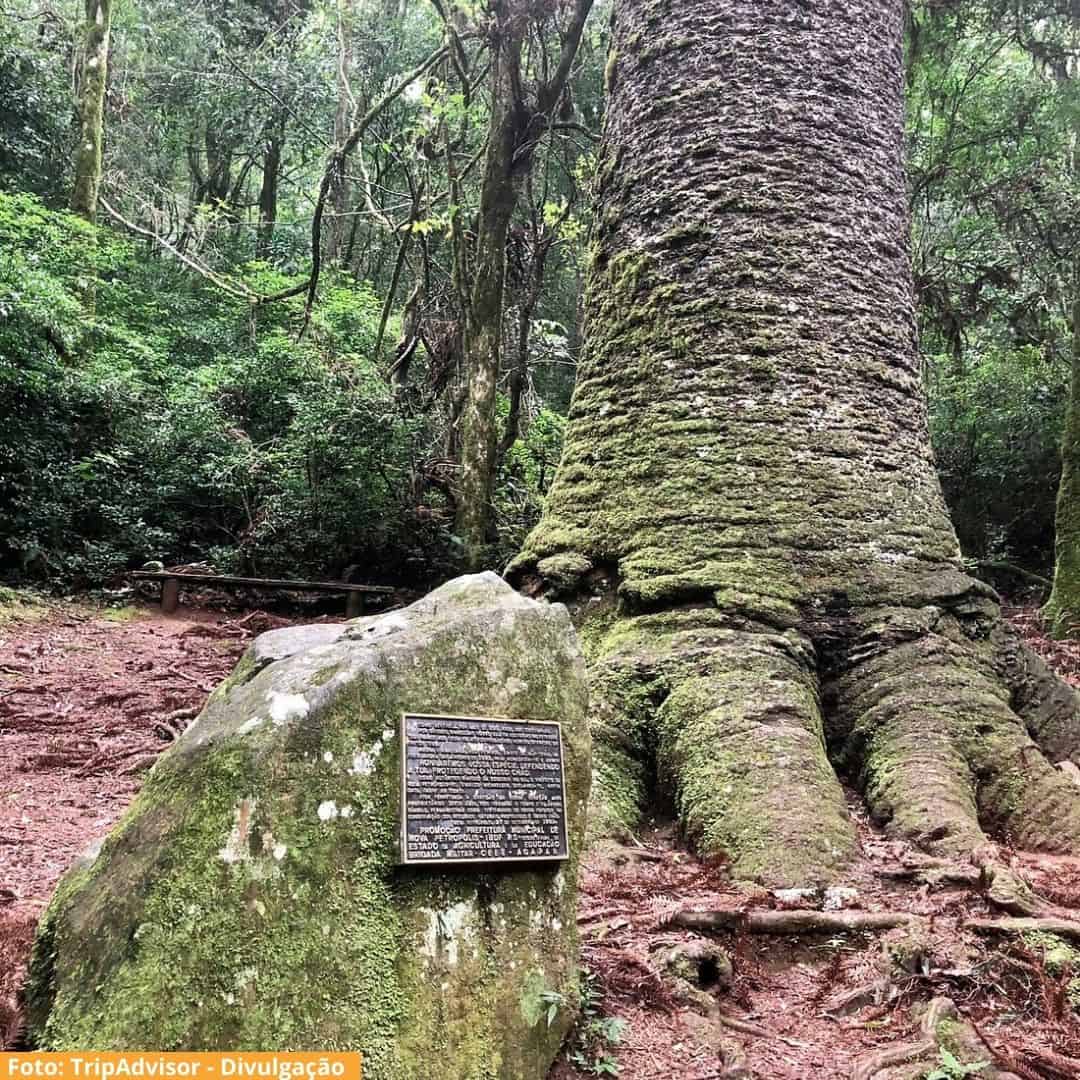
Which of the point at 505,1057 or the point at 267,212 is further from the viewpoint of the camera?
the point at 267,212

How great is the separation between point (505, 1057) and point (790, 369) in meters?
3.10

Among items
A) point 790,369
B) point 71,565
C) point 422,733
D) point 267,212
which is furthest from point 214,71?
point 422,733

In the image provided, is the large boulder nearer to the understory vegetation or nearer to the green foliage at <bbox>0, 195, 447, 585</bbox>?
the understory vegetation

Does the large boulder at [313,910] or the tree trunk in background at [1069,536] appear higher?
the tree trunk in background at [1069,536]

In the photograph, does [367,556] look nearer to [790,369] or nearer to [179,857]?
[790,369]

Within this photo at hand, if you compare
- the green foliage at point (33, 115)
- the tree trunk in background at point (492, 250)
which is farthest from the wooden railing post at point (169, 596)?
the green foliage at point (33, 115)

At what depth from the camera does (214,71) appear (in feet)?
58.9

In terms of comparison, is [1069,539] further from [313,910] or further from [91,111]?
[91,111]

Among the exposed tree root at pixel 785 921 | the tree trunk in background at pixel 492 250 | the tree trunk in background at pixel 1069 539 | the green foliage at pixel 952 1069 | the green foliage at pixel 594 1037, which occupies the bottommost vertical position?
the green foliage at pixel 594 1037

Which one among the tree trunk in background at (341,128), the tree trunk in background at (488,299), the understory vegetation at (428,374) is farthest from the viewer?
the tree trunk in background at (341,128)

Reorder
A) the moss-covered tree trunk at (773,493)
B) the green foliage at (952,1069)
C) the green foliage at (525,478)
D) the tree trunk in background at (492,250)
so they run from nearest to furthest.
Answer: the green foliage at (952,1069), the moss-covered tree trunk at (773,493), the tree trunk in background at (492,250), the green foliage at (525,478)

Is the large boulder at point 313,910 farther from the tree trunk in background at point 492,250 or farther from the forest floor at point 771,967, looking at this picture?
the tree trunk in background at point 492,250

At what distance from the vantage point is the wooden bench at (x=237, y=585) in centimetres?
1016

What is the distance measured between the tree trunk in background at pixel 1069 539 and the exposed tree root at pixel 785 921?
21.4ft
